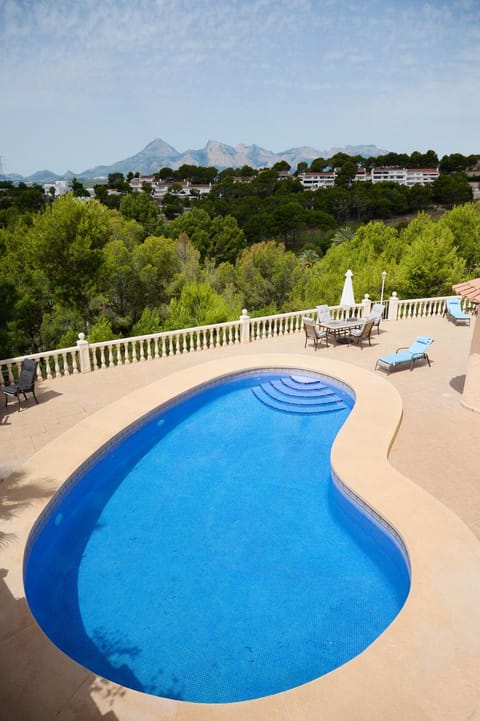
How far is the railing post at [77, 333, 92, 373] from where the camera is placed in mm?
14109

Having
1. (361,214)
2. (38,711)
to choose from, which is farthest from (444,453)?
(361,214)

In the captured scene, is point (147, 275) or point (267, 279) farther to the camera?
point (267, 279)

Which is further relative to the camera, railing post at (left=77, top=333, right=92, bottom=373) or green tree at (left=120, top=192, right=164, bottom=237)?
green tree at (left=120, top=192, right=164, bottom=237)

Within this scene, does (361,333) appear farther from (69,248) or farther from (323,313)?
(69,248)

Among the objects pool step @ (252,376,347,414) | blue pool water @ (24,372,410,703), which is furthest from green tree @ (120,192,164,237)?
blue pool water @ (24,372,410,703)

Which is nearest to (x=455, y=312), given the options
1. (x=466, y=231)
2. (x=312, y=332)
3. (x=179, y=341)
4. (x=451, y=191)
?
(x=312, y=332)

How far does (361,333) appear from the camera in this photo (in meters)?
16.5

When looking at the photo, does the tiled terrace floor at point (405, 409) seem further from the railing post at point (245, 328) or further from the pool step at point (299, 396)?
the pool step at point (299, 396)

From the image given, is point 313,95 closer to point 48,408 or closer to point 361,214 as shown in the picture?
point 361,214

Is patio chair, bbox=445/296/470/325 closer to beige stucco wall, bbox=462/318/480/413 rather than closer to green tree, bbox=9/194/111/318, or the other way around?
beige stucco wall, bbox=462/318/480/413

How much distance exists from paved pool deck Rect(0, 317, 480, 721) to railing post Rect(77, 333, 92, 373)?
397mm

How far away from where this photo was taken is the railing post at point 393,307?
2059 centimetres

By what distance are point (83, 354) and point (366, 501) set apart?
938 centimetres

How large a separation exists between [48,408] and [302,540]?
283 inches
